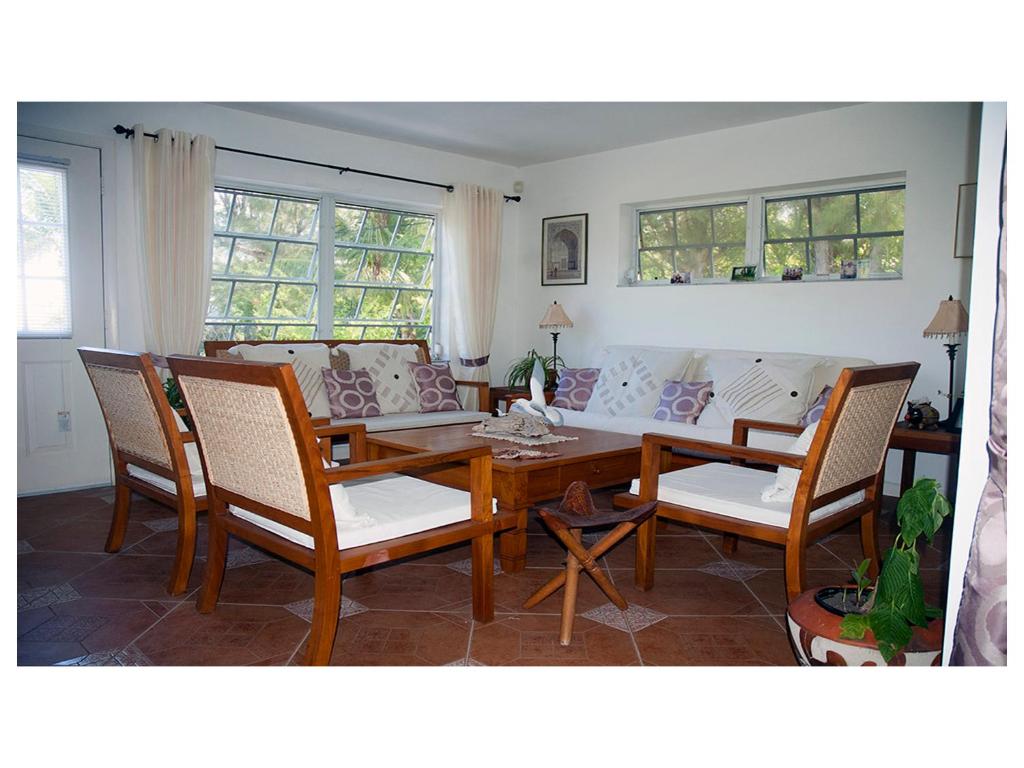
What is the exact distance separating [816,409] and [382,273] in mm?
3652

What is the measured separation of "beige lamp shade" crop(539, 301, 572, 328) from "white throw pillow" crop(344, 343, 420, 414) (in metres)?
1.40

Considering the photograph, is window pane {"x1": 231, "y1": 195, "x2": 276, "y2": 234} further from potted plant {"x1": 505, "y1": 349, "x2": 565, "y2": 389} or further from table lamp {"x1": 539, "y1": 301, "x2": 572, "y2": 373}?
potted plant {"x1": 505, "y1": 349, "x2": 565, "y2": 389}

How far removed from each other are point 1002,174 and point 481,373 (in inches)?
209

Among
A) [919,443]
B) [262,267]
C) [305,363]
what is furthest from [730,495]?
[262,267]

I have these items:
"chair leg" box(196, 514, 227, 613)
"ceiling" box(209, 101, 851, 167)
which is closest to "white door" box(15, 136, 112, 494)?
"ceiling" box(209, 101, 851, 167)

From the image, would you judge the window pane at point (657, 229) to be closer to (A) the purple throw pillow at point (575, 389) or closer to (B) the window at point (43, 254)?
(A) the purple throw pillow at point (575, 389)

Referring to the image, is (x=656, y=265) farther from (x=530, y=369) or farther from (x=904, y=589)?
(x=904, y=589)

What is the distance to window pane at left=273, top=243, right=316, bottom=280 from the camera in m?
5.54

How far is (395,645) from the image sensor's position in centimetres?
238

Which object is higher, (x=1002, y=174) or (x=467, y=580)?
(x=1002, y=174)

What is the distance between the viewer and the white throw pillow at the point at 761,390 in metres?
4.41
